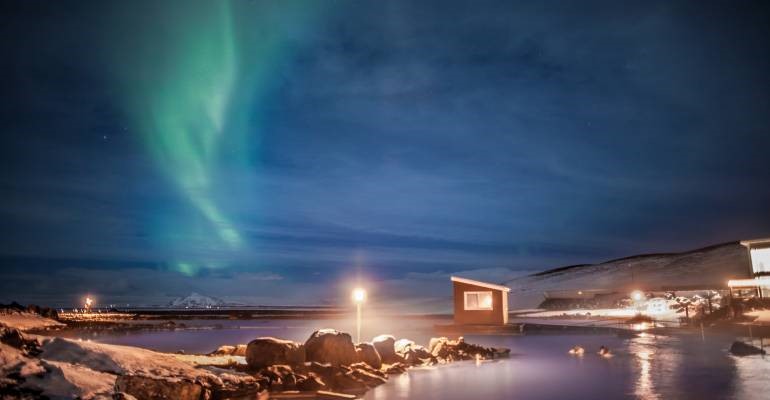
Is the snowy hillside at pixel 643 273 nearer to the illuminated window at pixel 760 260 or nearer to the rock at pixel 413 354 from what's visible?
the illuminated window at pixel 760 260

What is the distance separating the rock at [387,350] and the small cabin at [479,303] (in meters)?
22.8

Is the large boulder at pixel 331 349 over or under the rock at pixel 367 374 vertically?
over

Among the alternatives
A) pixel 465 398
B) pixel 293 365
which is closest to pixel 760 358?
pixel 465 398

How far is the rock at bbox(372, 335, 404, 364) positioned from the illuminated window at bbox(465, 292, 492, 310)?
2382cm

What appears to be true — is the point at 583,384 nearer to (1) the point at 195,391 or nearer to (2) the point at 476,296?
(1) the point at 195,391

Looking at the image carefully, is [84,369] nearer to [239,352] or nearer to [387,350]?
[239,352]

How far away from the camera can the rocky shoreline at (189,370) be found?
11109 mm

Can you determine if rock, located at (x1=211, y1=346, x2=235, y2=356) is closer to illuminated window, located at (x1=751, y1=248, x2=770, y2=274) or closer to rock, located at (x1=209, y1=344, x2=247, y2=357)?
rock, located at (x1=209, y1=344, x2=247, y2=357)

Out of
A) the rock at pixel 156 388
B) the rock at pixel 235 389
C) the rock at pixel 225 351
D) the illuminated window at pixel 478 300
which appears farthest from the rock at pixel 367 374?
the illuminated window at pixel 478 300

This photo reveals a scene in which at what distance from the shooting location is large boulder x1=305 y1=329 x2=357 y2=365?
61.0 ft

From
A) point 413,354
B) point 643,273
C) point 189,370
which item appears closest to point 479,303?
point 413,354

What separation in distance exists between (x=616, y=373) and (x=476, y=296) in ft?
87.8

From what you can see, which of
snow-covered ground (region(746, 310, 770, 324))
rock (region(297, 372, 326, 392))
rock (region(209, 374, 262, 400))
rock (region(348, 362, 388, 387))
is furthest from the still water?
snow-covered ground (region(746, 310, 770, 324))

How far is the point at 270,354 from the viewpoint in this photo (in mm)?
17281
